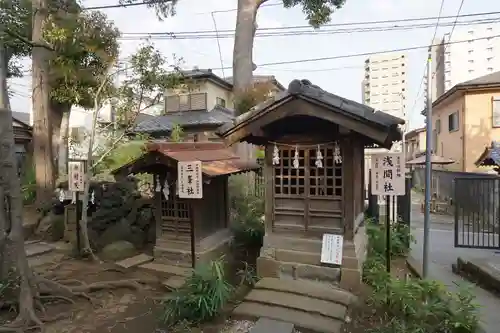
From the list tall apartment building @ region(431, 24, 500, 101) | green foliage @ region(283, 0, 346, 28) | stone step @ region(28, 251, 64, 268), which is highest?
tall apartment building @ region(431, 24, 500, 101)

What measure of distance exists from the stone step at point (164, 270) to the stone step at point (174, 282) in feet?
0.75

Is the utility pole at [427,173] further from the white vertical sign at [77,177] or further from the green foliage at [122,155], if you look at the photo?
the white vertical sign at [77,177]

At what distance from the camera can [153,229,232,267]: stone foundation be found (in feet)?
31.6

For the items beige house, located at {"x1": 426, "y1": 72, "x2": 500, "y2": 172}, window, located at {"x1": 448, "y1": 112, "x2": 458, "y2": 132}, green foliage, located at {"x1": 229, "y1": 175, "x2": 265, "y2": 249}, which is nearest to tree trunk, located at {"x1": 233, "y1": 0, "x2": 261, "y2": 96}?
green foliage, located at {"x1": 229, "y1": 175, "x2": 265, "y2": 249}

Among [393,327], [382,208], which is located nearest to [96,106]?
[393,327]

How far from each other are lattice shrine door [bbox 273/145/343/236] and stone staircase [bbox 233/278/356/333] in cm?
123

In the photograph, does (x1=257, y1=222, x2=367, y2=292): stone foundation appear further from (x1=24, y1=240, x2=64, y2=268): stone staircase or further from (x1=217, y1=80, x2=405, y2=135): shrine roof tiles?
(x1=24, y1=240, x2=64, y2=268): stone staircase

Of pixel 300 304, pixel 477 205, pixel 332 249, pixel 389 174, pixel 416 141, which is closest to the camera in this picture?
pixel 300 304

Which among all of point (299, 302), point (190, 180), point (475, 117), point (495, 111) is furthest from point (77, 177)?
point (495, 111)

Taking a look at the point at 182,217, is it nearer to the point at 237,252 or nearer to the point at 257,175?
the point at 237,252

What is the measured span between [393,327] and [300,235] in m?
2.62

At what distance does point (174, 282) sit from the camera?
8461 mm

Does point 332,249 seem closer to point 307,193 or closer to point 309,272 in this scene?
point 309,272

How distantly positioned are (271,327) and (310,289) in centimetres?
141
